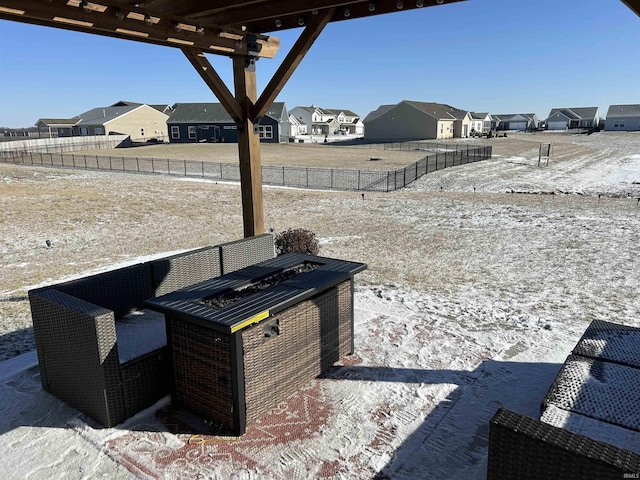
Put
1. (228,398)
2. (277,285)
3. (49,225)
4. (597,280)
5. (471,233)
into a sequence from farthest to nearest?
(49,225)
(471,233)
(597,280)
(277,285)
(228,398)

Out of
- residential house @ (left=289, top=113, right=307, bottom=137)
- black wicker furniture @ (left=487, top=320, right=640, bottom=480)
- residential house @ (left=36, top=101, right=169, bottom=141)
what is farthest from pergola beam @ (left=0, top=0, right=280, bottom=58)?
residential house @ (left=289, top=113, right=307, bottom=137)

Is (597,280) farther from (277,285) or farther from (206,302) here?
(206,302)

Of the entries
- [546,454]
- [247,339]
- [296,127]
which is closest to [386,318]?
[247,339]

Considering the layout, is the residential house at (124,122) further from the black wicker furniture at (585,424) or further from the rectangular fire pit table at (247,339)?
the black wicker furniture at (585,424)

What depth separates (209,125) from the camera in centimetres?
5722

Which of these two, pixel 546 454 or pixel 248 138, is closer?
pixel 546 454

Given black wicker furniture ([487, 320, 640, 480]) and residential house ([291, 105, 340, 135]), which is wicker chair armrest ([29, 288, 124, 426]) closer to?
black wicker furniture ([487, 320, 640, 480])

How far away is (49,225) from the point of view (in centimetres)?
1132

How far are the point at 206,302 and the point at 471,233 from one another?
26.6 feet

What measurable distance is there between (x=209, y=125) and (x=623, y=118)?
6747cm

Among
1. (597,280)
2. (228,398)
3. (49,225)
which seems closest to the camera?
(228,398)

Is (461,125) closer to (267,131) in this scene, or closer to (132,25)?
(267,131)

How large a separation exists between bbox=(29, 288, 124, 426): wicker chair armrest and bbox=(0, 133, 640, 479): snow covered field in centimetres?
17

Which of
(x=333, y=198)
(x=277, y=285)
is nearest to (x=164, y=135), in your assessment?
(x=333, y=198)
